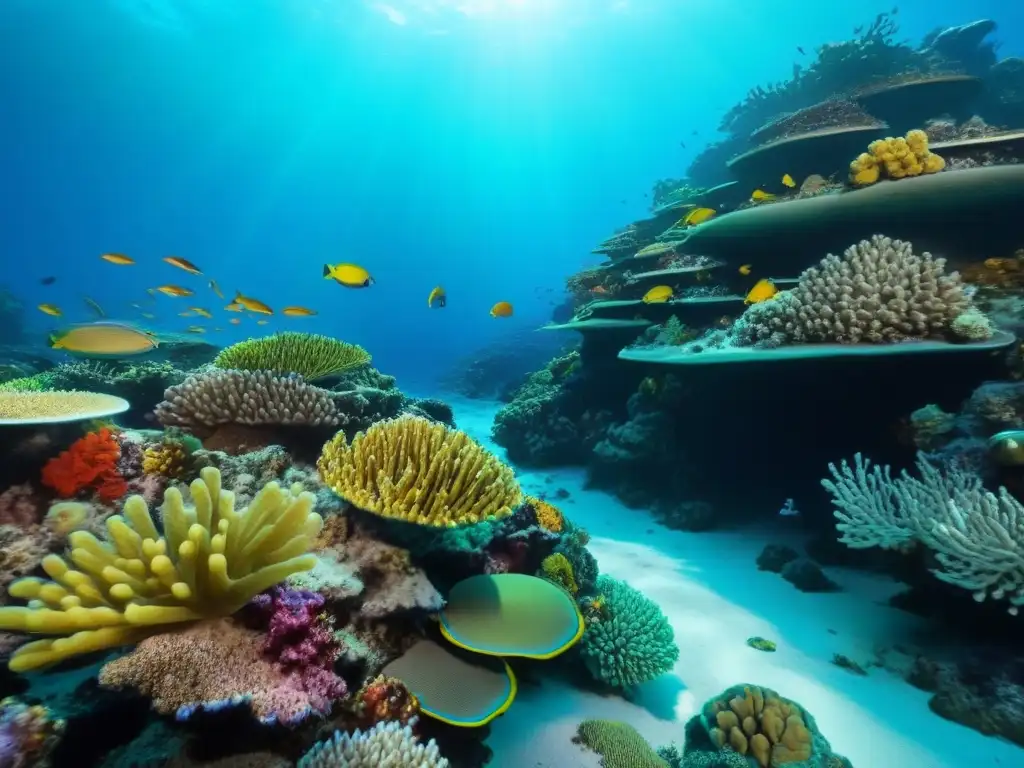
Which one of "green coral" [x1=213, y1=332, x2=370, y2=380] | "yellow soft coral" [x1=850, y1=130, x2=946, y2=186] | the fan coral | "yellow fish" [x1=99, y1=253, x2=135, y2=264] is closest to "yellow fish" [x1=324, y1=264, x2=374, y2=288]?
"green coral" [x1=213, y1=332, x2=370, y2=380]

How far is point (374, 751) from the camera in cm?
189

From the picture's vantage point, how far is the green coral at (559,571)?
4.13 meters

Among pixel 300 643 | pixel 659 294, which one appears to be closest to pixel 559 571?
pixel 300 643

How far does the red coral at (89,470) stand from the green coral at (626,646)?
360 cm

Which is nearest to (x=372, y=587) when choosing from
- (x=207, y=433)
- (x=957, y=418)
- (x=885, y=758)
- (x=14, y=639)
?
(x=14, y=639)

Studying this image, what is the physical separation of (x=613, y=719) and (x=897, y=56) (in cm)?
2071

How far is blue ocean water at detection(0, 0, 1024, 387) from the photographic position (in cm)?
4622

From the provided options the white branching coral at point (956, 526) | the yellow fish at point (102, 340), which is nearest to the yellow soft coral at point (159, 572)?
the yellow fish at point (102, 340)

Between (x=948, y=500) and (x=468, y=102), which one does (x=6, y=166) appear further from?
(x=948, y=500)

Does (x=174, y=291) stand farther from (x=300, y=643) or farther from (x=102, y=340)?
(x=300, y=643)

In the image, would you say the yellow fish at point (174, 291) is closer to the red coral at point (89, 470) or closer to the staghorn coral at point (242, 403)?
the staghorn coral at point (242, 403)

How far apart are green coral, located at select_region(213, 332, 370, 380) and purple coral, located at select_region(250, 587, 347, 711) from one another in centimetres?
291

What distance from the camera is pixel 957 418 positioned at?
445cm

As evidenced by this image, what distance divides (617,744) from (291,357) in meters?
4.39
